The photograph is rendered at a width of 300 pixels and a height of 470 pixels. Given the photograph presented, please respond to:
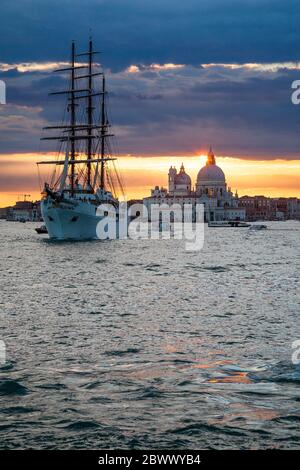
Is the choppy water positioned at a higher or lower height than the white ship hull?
lower

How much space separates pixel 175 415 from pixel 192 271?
2970 cm

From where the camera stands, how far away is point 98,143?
9425 cm

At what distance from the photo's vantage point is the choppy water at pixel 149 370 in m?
10.7

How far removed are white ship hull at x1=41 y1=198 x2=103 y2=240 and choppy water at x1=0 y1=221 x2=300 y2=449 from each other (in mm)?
48054

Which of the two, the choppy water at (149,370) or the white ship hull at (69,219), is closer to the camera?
the choppy water at (149,370)

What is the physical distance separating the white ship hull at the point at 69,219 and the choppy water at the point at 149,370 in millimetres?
48054

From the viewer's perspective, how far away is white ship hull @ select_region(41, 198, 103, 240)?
7581 centimetres

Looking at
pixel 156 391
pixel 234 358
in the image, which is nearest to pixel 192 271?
pixel 234 358

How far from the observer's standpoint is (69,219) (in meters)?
77.2

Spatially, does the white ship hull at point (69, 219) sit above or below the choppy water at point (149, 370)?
above

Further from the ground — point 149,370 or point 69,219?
point 69,219

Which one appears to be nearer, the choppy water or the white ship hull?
the choppy water

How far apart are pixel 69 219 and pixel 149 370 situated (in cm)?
6369
